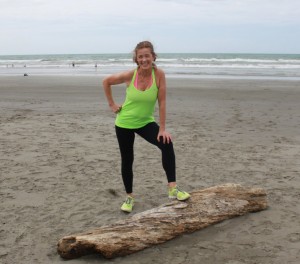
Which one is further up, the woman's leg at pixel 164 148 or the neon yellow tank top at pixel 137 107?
the neon yellow tank top at pixel 137 107

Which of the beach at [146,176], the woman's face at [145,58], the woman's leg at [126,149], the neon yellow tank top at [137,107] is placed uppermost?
the woman's face at [145,58]

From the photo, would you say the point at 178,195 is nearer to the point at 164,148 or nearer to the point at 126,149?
the point at 164,148

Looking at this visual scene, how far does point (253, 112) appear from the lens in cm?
1173

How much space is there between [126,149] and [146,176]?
1.52 meters

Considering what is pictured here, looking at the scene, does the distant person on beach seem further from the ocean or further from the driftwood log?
the ocean

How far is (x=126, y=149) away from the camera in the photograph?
173 inches

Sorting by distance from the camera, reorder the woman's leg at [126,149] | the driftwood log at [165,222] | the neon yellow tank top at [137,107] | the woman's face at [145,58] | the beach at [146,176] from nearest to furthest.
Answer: the driftwood log at [165,222]
the beach at [146,176]
the woman's face at [145,58]
the neon yellow tank top at [137,107]
the woman's leg at [126,149]

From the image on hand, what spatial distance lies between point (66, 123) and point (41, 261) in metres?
6.55

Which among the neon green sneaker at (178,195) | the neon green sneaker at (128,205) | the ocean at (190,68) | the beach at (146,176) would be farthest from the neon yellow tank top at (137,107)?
the ocean at (190,68)

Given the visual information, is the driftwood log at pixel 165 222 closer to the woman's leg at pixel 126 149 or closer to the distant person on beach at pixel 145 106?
the distant person on beach at pixel 145 106

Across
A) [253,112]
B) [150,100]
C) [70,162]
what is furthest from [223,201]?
[253,112]

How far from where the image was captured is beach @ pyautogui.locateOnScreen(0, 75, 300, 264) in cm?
371

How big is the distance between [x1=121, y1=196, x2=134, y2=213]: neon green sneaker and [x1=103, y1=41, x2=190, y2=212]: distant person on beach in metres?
0.59

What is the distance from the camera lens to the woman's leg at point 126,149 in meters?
4.27
